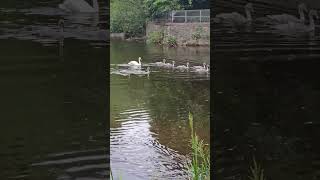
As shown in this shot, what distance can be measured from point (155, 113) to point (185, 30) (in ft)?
9.68

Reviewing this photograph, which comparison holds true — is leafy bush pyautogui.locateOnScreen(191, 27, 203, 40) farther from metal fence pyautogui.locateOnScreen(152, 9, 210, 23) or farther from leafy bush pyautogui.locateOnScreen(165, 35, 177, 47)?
leafy bush pyautogui.locateOnScreen(165, 35, 177, 47)

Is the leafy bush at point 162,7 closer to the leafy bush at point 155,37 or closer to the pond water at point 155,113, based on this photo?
the leafy bush at point 155,37

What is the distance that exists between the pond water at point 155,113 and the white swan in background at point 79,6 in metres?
2.15

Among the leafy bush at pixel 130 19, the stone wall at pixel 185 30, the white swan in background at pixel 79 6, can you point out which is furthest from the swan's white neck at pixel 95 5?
the stone wall at pixel 185 30

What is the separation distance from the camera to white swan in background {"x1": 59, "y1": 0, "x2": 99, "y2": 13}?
4.66 feet
